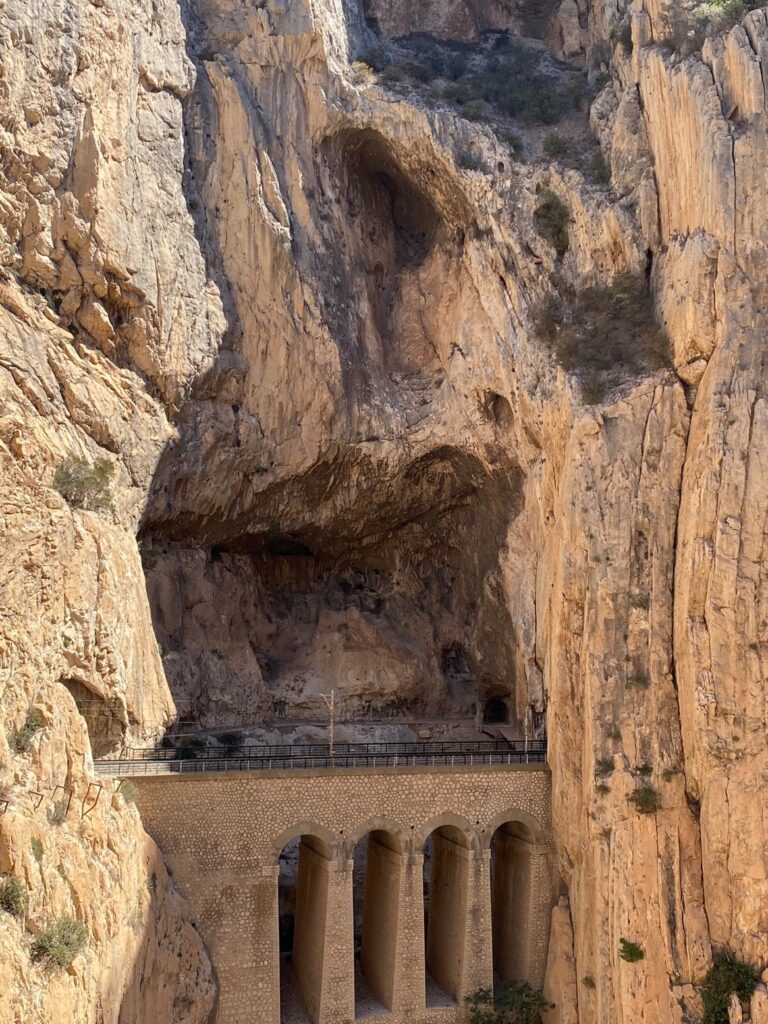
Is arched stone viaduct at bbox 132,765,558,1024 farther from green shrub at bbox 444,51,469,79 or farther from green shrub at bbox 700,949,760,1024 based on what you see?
green shrub at bbox 444,51,469,79

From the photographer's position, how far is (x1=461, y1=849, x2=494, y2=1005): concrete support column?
2770 centimetres

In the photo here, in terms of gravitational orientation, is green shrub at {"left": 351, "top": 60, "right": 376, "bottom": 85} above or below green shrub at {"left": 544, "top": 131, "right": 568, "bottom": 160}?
above

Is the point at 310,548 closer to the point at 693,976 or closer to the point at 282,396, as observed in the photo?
the point at 282,396

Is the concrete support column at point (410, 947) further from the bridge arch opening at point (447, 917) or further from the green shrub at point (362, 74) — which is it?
the green shrub at point (362, 74)

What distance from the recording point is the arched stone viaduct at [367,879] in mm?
25422

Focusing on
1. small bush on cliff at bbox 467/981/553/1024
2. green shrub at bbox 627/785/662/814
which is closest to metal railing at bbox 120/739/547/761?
green shrub at bbox 627/785/662/814

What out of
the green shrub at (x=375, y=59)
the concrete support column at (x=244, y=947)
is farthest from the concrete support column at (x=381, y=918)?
the green shrub at (x=375, y=59)

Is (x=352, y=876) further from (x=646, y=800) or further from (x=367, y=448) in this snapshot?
(x=367, y=448)

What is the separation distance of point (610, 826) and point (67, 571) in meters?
16.2

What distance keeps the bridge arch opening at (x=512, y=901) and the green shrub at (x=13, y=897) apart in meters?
14.8

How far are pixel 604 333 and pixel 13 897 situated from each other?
22750 mm

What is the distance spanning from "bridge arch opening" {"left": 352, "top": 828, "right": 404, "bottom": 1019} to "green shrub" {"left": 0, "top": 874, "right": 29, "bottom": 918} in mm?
10871

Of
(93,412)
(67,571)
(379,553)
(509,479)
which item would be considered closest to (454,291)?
(509,479)

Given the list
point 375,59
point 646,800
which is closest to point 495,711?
point 646,800
